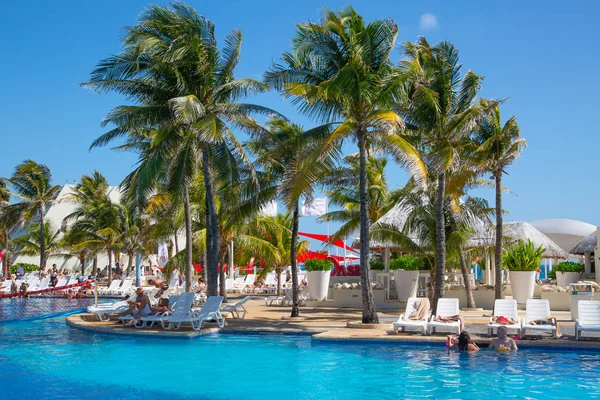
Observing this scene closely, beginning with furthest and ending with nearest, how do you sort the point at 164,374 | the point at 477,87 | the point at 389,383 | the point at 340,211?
the point at 340,211
the point at 477,87
the point at 164,374
the point at 389,383

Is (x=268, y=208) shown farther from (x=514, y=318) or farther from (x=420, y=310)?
(x=514, y=318)

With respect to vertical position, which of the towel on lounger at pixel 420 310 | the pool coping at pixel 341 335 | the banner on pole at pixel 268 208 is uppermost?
the banner on pole at pixel 268 208

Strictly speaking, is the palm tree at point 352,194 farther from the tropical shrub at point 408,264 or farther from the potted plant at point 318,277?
the tropical shrub at point 408,264

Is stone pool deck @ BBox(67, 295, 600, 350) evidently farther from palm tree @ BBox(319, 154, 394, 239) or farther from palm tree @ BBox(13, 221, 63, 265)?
palm tree @ BBox(13, 221, 63, 265)

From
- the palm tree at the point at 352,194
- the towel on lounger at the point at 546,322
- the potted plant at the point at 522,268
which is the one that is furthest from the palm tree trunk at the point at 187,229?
the potted plant at the point at 522,268

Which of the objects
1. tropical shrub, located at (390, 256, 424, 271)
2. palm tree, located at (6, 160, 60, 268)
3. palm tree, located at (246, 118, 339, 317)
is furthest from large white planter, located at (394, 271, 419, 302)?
palm tree, located at (6, 160, 60, 268)

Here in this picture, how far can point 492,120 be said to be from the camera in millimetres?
18094

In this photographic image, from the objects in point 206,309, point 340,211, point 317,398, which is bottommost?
point 317,398

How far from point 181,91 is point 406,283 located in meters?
9.28

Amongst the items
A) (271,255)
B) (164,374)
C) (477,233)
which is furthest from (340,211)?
(164,374)

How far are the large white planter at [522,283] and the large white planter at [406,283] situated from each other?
3.07 metres

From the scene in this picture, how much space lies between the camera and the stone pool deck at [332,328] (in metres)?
13.1

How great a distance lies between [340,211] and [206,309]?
31.9ft

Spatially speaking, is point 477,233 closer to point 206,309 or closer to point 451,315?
point 451,315
